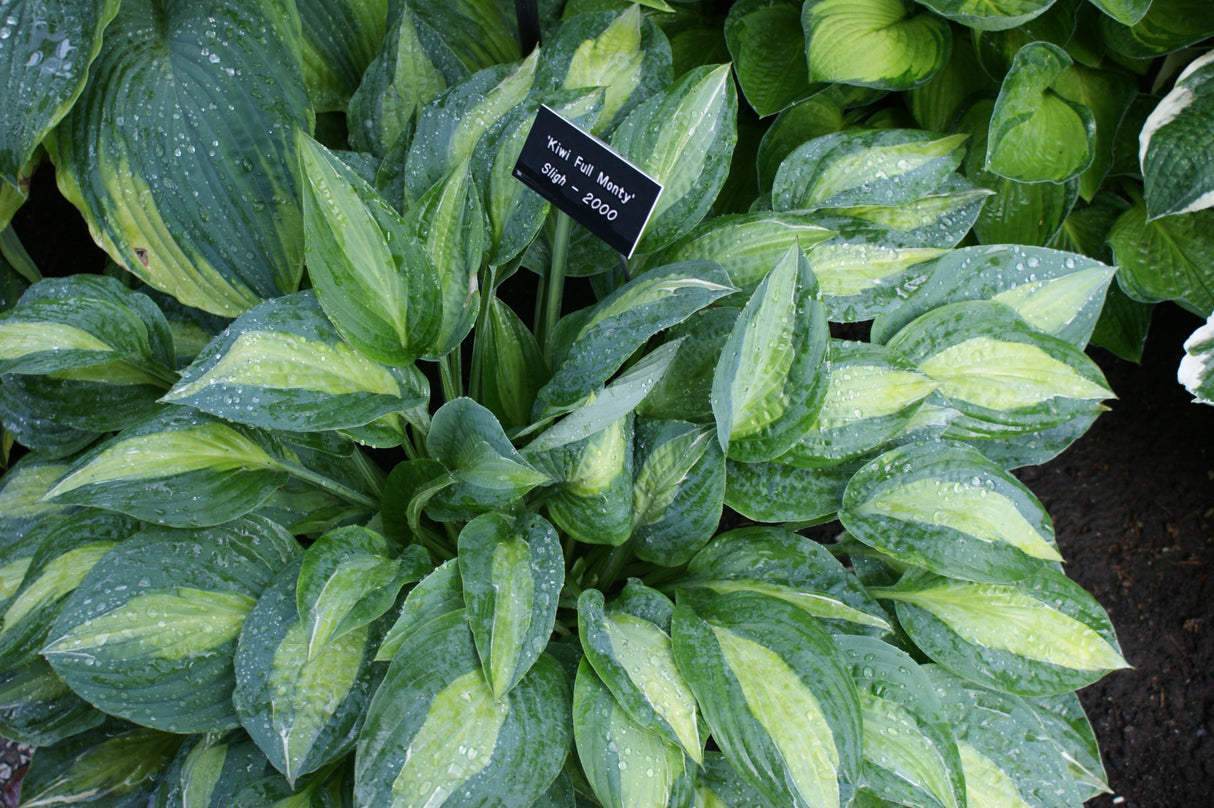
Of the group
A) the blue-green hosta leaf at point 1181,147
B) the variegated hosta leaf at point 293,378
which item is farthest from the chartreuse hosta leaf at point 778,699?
the blue-green hosta leaf at point 1181,147

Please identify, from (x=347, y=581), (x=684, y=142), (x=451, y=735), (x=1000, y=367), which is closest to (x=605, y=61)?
(x=684, y=142)

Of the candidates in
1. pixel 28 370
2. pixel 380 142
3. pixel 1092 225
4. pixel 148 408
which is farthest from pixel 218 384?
pixel 1092 225

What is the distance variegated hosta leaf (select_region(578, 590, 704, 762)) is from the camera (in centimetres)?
82

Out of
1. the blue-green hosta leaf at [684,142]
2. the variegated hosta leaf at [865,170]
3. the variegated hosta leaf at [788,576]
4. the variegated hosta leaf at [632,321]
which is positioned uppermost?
the blue-green hosta leaf at [684,142]

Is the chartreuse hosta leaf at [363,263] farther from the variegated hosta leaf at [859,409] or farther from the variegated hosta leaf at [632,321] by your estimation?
the variegated hosta leaf at [859,409]

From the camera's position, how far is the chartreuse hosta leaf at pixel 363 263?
0.83 metres

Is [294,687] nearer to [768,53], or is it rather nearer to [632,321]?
[632,321]

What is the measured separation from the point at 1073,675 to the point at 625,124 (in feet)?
2.71

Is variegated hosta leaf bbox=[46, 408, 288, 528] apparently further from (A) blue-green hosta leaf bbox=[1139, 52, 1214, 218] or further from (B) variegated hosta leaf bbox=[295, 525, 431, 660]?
(A) blue-green hosta leaf bbox=[1139, 52, 1214, 218]

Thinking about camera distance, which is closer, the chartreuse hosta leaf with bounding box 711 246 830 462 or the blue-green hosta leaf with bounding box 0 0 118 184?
the chartreuse hosta leaf with bounding box 711 246 830 462

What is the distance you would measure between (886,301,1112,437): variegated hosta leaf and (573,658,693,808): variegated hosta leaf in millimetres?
513

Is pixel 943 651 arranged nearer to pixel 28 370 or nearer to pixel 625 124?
pixel 625 124

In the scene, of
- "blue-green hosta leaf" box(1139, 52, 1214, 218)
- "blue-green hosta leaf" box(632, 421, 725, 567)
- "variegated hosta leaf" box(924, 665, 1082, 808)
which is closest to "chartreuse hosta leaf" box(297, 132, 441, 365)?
"blue-green hosta leaf" box(632, 421, 725, 567)

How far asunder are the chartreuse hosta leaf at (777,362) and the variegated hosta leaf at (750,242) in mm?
160
